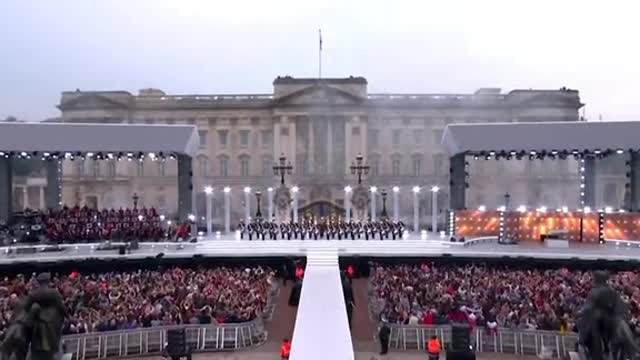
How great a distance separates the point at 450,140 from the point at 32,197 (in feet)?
161

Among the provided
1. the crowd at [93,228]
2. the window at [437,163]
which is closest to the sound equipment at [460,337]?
the crowd at [93,228]

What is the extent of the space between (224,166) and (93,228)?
4068 cm

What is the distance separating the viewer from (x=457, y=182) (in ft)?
Result: 152

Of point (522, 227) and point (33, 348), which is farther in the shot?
point (522, 227)

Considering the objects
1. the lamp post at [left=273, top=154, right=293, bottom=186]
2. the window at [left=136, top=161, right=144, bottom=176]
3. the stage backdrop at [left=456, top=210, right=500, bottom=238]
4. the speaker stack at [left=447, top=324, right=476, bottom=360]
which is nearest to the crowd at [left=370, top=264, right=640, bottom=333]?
the speaker stack at [left=447, top=324, right=476, bottom=360]

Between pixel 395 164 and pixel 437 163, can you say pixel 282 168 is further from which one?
pixel 437 163

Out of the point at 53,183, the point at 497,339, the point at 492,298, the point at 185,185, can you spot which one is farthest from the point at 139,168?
the point at 497,339

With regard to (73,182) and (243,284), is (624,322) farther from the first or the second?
(73,182)

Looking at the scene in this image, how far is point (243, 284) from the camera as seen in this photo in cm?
2639

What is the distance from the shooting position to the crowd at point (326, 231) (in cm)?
4303

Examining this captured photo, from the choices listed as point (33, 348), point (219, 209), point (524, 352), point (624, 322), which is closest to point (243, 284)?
point (524, 352)

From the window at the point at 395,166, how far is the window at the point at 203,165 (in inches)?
843

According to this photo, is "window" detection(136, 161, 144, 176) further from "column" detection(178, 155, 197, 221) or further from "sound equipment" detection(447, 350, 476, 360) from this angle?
"sound equipment" detection(447, 350, 476, 360)

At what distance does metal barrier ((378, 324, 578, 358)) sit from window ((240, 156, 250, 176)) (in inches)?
2378
